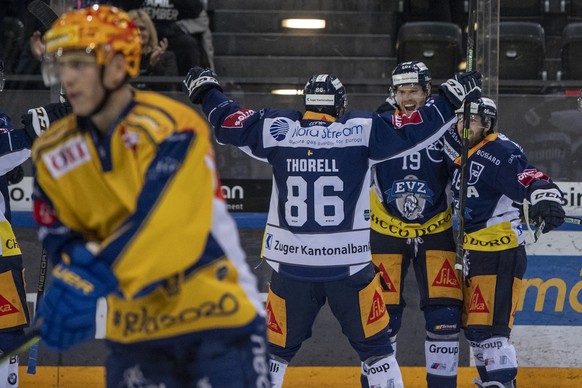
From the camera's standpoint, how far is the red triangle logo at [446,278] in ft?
16.5

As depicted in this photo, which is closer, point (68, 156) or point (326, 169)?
point (68, 156)

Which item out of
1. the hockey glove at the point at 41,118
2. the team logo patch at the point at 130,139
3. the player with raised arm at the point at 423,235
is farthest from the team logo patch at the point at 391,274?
the team logo patch at the point at 130,139

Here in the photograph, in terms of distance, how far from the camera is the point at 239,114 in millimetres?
4414

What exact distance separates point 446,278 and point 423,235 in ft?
0.73

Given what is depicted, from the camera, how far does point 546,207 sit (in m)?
4.67

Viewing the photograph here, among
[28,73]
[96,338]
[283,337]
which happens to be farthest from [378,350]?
[28,73]

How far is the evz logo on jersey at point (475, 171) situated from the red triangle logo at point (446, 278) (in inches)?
15.7

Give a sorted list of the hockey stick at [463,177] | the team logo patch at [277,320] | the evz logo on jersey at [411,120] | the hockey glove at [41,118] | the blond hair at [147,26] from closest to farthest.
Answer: the evz logo on jersey at [411,120], the team logo patch at [277,320], the hockey glove at [41,118], the hockey stick at [463,177], the blond hair at [147,26]

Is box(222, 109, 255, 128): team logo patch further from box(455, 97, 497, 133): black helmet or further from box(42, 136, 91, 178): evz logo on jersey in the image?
box(42, 136, 91, 178): evz logo on jersey

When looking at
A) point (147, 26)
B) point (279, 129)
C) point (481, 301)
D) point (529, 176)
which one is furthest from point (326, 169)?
point (147, 26)

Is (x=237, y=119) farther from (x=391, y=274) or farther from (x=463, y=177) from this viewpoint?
(x=391, y=274)

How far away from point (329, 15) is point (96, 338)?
2.40m

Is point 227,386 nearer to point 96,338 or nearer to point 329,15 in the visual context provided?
point 96,338

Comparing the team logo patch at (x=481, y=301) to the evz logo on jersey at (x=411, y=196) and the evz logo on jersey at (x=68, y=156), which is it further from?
the evz logo on jersey at (x=68, y=156)
